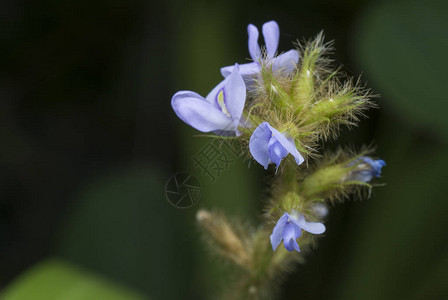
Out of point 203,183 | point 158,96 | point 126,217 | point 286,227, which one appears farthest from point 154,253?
point 286,227

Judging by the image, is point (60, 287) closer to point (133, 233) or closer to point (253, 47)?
point (133, 233)

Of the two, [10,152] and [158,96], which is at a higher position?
[158,96]

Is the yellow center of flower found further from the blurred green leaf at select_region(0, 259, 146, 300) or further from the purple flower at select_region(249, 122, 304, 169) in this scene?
the blurred green leaf at select_region(0, 259, 146, 300)

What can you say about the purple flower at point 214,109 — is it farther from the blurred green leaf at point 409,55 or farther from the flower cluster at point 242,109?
the blurred green leaf at point 409,55

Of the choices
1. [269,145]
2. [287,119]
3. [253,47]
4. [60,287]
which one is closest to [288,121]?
[287,119]

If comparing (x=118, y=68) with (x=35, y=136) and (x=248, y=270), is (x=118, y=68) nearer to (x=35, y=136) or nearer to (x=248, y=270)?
(x=35, y=136)

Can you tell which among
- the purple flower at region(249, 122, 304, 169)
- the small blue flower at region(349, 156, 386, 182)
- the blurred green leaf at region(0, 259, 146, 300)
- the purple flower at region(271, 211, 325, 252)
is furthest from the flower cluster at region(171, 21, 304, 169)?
the blurred green leaf at region(0, 259, 146, 300)
